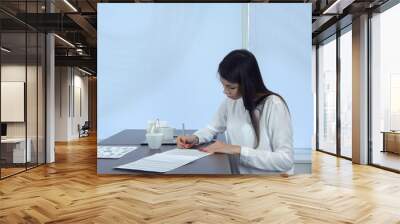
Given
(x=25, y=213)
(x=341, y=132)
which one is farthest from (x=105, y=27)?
(x=341, y=132)

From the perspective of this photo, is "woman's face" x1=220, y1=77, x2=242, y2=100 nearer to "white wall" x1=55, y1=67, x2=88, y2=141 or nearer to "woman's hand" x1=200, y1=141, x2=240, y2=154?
"woman's hand" x1=200, y1=141, x2=240, y2=154

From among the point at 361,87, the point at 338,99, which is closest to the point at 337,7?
the point at 361,87

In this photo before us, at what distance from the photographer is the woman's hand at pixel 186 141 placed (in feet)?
15.8

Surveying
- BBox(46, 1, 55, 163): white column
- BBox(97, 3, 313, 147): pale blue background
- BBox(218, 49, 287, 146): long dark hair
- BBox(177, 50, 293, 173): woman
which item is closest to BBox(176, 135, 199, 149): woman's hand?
BBox(177, 50, 293, 173): woman

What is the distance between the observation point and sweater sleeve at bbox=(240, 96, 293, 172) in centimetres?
497

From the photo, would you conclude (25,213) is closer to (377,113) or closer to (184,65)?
(184,65)

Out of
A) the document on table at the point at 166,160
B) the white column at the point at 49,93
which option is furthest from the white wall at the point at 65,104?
the document on table at the point at 166,160

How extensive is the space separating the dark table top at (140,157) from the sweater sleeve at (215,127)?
6.9 inches

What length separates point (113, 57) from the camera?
18.1ft

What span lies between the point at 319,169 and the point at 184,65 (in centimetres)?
297

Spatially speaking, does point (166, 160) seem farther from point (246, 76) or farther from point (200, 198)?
point (246, 76)

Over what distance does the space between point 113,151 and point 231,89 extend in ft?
5.71

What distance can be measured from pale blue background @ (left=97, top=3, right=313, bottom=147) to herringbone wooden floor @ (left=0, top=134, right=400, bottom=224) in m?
0.77

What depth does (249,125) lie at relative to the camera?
16.4ft
